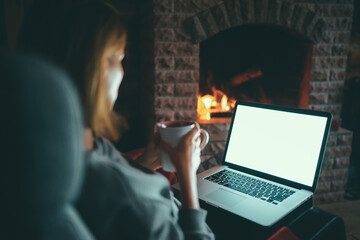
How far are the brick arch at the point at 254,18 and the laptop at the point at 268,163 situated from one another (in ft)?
2.84

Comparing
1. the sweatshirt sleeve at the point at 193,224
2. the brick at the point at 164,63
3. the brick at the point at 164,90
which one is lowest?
the sweatshirt sleeve at the point at 193,224

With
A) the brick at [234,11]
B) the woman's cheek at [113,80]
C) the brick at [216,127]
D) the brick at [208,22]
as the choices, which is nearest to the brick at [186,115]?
the brick at [216,127]

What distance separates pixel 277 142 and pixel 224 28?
1065 mm

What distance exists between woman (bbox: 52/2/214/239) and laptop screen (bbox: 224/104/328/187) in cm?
46

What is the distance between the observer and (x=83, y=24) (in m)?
0.52

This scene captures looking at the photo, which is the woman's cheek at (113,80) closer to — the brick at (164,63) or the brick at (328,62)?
the brick at (164,63)

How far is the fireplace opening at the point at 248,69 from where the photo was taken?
7.42 feet

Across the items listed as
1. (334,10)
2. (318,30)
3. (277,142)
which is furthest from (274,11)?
(277,142)

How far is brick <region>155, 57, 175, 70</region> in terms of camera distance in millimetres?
1841

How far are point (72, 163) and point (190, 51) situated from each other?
5.39 feet

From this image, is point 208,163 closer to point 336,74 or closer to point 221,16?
point 221,16

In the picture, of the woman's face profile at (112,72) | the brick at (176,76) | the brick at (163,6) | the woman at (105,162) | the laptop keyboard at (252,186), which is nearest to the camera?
the woman at (105,162)

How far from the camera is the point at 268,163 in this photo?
41.5 inches

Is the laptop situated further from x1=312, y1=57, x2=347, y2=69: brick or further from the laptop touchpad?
x1=312, y1=57, x2=347, y2=69: brick
